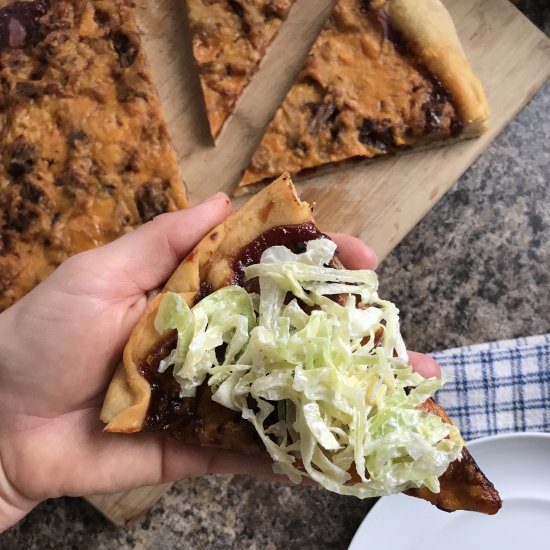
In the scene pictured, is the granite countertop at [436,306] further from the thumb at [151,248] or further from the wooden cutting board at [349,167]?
the thumb at [151,248]

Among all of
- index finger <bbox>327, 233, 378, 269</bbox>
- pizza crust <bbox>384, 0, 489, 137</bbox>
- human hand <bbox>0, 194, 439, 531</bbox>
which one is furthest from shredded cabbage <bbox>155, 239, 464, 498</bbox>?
pizza crust <bbox>384, 0, 489, 137</bbox>

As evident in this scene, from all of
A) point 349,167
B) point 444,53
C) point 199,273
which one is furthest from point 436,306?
point 199,273

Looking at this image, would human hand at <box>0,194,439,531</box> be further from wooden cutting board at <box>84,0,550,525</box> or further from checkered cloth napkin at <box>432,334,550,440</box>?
checkered cloth napkin at <box>432,334,550,440</box>

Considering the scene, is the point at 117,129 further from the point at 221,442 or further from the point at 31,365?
the point at 221,442

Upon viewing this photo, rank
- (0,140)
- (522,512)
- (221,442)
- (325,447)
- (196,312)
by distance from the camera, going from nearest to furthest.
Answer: (325,447) < (196,312) < (221,442) < (522,512) < (0,140)

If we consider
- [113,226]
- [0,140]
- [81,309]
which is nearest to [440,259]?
[113,226]

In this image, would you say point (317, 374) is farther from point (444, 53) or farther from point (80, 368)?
point (444, 53)
